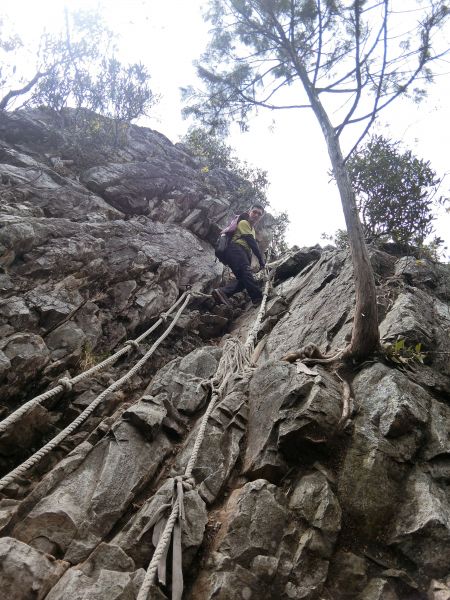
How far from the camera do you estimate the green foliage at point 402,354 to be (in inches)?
163

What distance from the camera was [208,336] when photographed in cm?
797

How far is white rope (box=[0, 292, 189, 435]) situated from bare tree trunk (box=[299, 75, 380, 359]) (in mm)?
2985

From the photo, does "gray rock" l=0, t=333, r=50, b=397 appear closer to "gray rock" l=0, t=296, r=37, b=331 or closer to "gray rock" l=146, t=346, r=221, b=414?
"gray rock" l=0, t=296, r=37, b=331

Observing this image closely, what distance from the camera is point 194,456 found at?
3469mm

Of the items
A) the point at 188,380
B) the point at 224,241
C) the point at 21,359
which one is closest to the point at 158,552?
the point at 188,380

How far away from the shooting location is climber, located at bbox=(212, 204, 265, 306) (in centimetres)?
874

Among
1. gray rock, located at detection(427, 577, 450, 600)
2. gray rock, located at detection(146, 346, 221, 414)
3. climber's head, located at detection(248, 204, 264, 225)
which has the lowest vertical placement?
gray rock, located at detection(427, 577, 450, 600)

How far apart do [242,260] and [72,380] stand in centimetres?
538

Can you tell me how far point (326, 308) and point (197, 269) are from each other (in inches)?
156

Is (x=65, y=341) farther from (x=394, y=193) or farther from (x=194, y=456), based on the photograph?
(x=394, y=193)

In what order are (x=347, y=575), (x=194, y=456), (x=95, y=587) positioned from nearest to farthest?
1. (x=95, y=587)
2. (x=347, y=575)
3. (x=194, y=456)

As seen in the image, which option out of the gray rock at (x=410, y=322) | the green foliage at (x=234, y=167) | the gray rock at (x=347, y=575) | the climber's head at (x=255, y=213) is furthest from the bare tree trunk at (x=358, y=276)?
the green foliage at (x=234, y=167)

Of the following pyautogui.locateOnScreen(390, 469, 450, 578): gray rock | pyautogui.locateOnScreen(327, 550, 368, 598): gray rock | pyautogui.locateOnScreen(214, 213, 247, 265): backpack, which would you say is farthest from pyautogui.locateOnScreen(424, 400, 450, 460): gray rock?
pyautogui.locateOnScreen(214, 213, 247, 265): backpack

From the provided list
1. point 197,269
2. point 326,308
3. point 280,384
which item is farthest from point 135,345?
point 197,269
